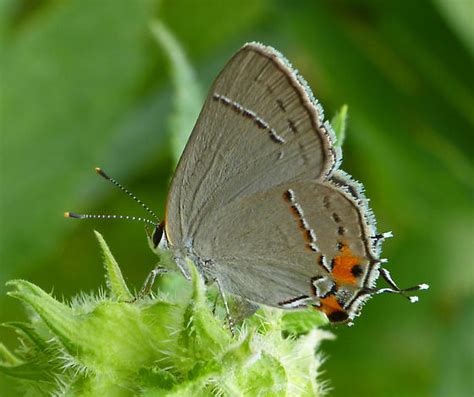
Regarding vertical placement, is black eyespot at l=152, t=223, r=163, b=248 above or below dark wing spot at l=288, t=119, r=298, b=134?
below

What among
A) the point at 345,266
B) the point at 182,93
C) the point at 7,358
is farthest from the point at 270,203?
the point at 7,358

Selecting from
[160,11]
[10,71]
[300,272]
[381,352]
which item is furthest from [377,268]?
[160,11]

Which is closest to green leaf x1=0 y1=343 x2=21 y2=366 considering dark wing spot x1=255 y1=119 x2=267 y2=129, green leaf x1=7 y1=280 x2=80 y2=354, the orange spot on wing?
green leaf x1=7 y1=280 x2=80 y2=354

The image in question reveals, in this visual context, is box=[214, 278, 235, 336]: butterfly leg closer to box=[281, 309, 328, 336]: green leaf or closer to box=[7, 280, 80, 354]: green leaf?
box=[281, 309, 328, 336]: green leaf

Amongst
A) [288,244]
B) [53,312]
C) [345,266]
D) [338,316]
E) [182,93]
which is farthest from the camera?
[182,93]

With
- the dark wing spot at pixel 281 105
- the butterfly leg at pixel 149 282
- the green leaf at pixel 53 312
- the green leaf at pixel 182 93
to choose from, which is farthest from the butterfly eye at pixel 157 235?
the green leaf at pixel 53 312

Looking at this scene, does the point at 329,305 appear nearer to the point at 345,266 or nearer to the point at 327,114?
the point at 345,266

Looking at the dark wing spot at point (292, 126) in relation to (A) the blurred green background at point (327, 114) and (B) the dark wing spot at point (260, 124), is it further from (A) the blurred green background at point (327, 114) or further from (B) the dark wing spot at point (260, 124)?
(A) the blurred green background at point (327, 114)

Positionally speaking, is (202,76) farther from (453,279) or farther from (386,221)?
(453,279)
